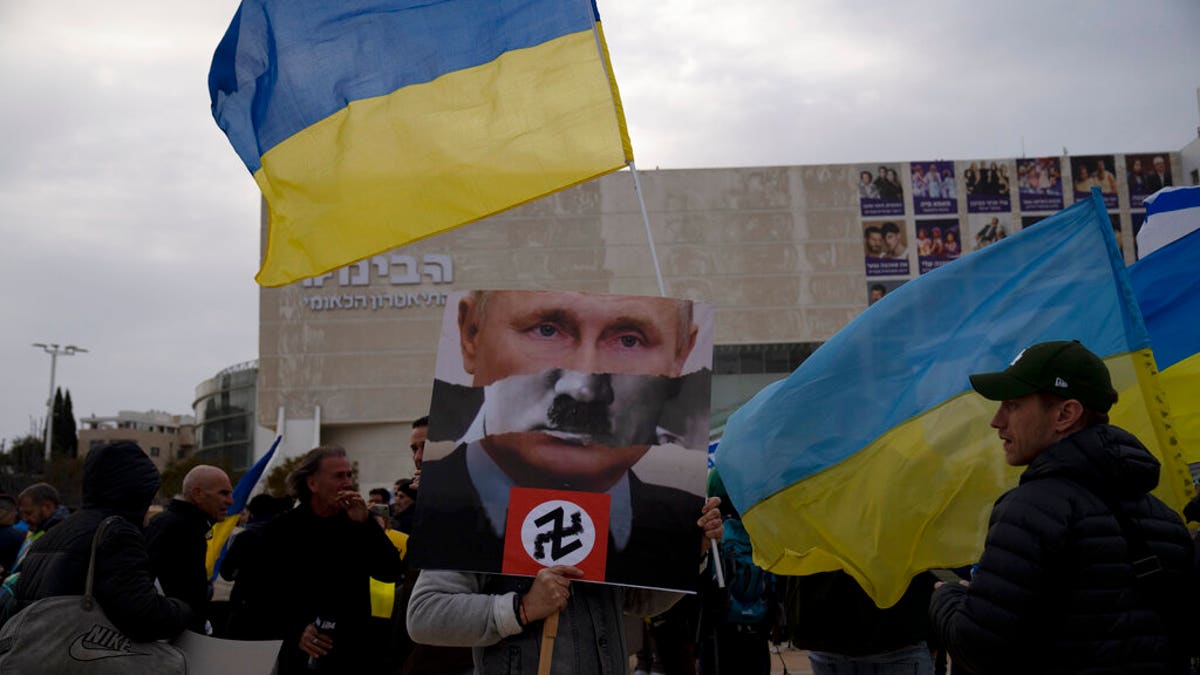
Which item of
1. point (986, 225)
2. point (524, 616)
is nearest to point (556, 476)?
point (524, 616)

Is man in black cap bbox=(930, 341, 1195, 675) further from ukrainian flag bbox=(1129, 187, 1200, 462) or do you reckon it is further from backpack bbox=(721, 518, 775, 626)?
backpack bbox=(721, 518, 775, 626)

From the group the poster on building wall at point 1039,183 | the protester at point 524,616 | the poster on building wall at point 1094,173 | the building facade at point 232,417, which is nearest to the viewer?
the protester at point 524,616

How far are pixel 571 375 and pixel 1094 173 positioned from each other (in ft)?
217

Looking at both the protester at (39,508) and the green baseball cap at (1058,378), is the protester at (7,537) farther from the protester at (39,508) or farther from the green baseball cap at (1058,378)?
the green baseball cap at (1058,378)

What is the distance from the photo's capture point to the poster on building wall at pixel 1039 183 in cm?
6247

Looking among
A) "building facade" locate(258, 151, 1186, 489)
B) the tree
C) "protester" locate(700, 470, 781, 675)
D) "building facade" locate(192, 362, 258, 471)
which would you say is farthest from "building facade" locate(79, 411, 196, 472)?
"protester" locate(700, 470, 781, 675)

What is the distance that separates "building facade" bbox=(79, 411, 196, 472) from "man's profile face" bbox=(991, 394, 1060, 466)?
386ft

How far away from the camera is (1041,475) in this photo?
3137mm

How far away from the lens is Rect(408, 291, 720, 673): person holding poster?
3473 millimetres

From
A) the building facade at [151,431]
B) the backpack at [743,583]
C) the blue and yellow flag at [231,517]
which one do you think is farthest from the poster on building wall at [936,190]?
the building facade at [151,431]

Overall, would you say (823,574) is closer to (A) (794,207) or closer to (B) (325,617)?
(B) (325,617)

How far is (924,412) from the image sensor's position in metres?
4.77

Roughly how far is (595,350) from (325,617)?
286 centimetres

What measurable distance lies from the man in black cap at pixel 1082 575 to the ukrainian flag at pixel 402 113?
2640mm
